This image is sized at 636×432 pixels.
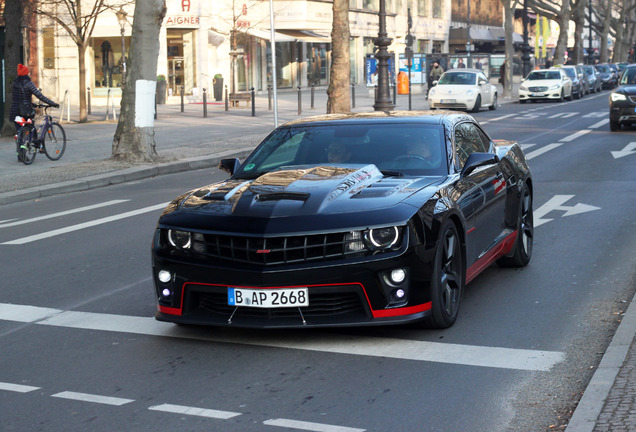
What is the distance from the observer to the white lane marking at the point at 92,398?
17.2ft

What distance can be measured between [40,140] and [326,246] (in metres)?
14.8

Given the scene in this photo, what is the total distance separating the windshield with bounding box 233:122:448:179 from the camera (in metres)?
7.34

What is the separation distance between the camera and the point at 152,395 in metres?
5.35

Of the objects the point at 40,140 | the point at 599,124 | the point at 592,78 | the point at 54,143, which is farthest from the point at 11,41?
the point at 592,78

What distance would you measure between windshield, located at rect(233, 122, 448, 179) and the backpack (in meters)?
12.7

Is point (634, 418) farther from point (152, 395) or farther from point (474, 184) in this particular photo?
point (474, 184)

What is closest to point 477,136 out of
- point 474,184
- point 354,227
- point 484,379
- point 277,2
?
point 474,184

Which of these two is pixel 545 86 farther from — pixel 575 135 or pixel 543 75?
pixel 575 135

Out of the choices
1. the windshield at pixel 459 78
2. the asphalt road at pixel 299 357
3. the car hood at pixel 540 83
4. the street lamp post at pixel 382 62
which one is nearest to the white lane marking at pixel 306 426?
the asphalt road at pixel 299 357

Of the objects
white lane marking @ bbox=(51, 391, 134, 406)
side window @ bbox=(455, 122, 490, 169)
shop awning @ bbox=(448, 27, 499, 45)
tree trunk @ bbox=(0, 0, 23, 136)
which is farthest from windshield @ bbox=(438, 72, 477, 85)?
shop awning @ bbox=(448, 27, 499, 45)

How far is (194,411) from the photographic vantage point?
16.6ft

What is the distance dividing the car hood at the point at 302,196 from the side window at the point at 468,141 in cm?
73

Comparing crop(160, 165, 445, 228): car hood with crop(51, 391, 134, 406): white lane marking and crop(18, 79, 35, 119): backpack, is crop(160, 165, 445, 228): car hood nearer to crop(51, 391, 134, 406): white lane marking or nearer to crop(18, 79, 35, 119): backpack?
crop(51, 391, 134, 406): white lane marking

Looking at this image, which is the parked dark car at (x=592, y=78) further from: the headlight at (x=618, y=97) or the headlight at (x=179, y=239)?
the headlight at (x=179, y=239)
